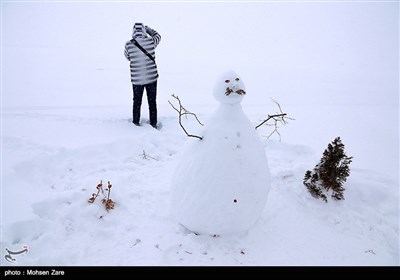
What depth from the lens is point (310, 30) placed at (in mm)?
20484

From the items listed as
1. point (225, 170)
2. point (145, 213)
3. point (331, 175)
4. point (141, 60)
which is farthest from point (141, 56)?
point (331, 175)

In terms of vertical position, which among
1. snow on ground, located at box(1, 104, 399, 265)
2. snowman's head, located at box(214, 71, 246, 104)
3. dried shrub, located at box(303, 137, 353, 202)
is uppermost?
snowman's head, located at box(214, 71, 246, 104)

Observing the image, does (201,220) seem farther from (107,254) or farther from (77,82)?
(77,82)

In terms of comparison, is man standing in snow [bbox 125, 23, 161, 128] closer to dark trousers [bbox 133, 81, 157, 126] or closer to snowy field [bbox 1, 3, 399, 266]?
dark trousers [bbox 133, 81, 157, 126]

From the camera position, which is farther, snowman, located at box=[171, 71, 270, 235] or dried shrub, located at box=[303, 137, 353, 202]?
dried shrub, located at box=[303, 137, 353, 202]

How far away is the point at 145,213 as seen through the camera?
355 cm

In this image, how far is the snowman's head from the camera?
276 centimetres

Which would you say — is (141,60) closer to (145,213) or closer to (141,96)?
(141,96)

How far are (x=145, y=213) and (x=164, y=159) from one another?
1.38 meters

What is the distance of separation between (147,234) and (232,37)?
1784 centimetres

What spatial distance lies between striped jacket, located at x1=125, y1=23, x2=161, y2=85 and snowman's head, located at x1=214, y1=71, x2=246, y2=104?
3.09 metres

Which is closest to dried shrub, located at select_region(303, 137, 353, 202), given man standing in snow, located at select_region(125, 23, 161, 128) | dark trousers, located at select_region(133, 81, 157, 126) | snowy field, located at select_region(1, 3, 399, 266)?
snowy field, located at select_region(1, 3, 399, 266)

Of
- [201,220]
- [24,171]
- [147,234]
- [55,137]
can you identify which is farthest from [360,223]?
[55,137]

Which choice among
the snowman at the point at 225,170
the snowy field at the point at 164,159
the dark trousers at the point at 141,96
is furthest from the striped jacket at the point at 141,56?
the snowman at the point at 225,170
